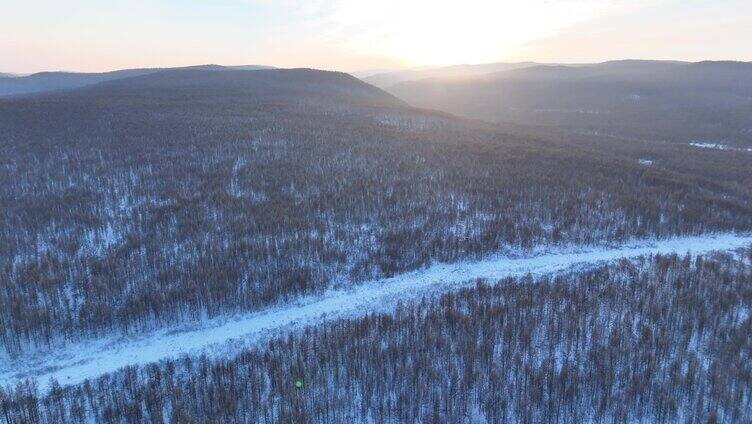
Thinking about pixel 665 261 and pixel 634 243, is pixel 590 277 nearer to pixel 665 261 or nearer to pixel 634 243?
pixel 665 261

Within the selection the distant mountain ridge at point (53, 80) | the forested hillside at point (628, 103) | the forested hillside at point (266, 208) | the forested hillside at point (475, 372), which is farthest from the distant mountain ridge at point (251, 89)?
the distant mountain ridge at point (53, 80)

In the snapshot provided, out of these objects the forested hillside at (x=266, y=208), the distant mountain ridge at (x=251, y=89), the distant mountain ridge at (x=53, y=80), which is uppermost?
the distant mountain ridge at (x=53, y=80)

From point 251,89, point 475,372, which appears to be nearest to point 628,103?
point 251,89

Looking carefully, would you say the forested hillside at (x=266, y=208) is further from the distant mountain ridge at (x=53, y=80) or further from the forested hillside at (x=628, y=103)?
the distant mountain ridge at (x=53, y=80)

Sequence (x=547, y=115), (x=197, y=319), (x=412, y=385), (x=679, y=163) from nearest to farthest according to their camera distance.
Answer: (x=412, y=385), (x=197, y=319), (x=679, y=163), (x=547, y=115)

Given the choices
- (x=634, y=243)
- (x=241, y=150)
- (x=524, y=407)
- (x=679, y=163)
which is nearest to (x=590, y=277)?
(x=634, y=243)

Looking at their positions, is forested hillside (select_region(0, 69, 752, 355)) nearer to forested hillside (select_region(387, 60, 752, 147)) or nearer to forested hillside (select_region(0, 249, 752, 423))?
forested hillside (select_region(0, 249, 752, 423))

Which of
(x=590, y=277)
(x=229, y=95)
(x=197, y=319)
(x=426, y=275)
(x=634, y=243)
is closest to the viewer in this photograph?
(x=197, y=319)
